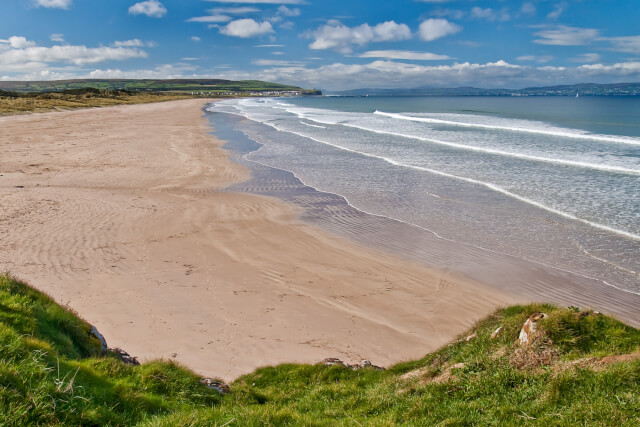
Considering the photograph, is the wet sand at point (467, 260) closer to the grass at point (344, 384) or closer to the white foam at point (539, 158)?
the grass at point (344, 384)

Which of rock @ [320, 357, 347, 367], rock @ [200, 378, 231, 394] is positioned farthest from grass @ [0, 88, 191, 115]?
rock @ [320, 357, 347, 367]

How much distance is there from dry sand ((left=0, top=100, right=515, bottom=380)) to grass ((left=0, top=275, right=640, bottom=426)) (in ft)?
4.37

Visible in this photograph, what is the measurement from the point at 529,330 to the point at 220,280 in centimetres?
666

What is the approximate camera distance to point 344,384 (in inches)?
235

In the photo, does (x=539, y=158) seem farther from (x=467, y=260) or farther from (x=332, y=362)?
(x=332, y=362)

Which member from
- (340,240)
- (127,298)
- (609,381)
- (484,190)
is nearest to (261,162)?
(484,190)

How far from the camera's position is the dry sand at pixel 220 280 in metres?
7.73

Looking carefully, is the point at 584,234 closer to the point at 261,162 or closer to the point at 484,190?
the point at 484,190

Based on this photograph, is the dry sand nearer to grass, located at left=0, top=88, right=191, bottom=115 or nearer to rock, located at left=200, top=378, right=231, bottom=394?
rock, located at left=200, top=378, right=231, bottom=394

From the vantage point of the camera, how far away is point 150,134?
3878 cm

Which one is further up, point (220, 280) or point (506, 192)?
point (506, 192)

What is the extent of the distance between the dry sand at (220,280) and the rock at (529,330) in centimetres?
235

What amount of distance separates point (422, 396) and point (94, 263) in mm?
8783

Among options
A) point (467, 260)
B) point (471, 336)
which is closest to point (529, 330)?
point (471, 336)
